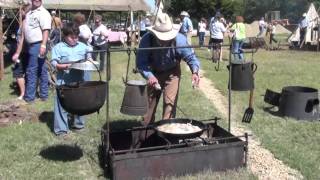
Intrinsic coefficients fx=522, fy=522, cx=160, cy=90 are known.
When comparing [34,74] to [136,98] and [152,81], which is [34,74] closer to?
[136,98]

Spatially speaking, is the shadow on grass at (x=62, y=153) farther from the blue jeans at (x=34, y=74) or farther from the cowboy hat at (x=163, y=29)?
the blue jeans at (x=34, y=74)

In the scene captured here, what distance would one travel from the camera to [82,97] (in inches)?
218

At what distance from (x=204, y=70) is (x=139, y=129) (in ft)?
33.3

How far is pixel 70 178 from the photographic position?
241 inches

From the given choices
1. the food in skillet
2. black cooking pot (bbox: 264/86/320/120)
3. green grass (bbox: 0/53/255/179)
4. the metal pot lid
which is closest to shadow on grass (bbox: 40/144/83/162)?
green grass (bbox: 0/53/255/179)

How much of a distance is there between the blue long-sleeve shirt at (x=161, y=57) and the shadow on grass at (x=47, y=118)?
2.53 m

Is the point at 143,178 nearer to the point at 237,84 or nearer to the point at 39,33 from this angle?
the point at 237,84

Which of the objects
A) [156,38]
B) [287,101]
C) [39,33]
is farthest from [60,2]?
[156,38]

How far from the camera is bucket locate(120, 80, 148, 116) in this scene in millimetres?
6598

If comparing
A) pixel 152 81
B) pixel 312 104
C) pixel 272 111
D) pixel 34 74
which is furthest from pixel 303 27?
pixel 152 81

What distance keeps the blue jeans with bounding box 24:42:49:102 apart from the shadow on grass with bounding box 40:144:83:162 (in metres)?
3.07

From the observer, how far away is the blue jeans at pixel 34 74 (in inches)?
390

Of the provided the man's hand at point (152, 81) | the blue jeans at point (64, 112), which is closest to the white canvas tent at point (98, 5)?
the blue jeans at point (64, 112)

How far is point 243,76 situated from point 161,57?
66.5 inches
